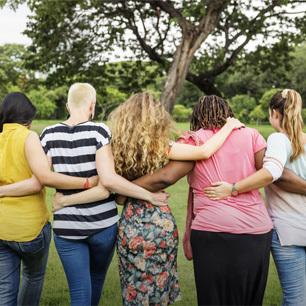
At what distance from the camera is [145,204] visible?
10.9ft

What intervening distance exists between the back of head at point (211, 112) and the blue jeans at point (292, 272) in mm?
809

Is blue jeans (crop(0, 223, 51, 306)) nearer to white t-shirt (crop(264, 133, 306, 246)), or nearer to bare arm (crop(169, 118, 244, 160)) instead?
bare arm (crop(169, 118, 244, 160))

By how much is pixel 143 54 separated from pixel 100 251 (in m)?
17.6

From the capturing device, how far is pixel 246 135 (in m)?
3.29

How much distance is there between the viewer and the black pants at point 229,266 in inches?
126

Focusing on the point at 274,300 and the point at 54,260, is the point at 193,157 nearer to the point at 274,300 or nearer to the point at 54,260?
the point at 274,300

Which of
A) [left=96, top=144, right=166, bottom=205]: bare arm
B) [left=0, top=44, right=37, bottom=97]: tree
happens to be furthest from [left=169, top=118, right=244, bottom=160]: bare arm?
[left=0, top=44, right=37, bottom=97]: tree

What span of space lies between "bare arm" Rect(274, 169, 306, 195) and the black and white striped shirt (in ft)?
3.70

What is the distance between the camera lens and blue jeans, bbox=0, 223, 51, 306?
351 centimetres

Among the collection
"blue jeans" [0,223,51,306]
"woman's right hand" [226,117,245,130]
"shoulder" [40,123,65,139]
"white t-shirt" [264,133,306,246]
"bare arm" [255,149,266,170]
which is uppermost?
"woman's right hand" [226,117,245,130]

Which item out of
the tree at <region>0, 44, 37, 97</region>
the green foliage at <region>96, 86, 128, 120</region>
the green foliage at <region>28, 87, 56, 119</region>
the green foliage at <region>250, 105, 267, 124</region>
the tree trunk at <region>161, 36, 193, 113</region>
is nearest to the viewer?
the tree trunk at <region>161, 36, 193, 113</region>

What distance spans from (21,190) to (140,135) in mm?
861

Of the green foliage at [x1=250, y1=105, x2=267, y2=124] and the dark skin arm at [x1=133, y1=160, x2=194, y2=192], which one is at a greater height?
the dark skin arm at [x1=133, y1=160, x2=194, y2=192]

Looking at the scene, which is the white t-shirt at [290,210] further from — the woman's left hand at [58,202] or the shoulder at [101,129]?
the woman's left hand at [58,202]
